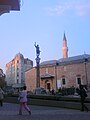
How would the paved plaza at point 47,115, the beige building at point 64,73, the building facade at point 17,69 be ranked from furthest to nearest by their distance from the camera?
the building facade at point 17,69 → the beige building at point 64,73 → the paved plaza at point 47,115

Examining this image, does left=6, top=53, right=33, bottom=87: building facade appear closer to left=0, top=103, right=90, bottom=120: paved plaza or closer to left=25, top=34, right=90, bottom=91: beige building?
left=25, top=34, right=90, bottom=91: beige building

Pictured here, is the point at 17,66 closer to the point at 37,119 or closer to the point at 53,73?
the point at 53,73

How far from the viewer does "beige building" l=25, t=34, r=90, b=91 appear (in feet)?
264

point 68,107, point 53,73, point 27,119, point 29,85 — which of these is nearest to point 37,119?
point 27,119

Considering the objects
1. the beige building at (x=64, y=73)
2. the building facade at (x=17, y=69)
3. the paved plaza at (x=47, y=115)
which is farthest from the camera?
the building facade at (x=17, y=69)

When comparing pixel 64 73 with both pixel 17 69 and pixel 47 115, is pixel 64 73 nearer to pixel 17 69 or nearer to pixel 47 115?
pixel 17 69

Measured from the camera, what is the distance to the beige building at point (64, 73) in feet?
264

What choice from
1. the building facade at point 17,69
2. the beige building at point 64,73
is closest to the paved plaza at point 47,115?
the beige building at point 64,73

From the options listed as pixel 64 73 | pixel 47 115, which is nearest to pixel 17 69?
pixel 64 73

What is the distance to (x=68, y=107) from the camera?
2242cm

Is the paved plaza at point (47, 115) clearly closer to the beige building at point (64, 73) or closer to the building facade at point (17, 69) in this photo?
the beige building at point (64, 73)

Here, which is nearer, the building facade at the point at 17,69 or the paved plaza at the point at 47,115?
the paved plaza at the point at 47,115

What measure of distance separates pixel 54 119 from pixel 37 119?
81cm

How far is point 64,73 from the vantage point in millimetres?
85750
